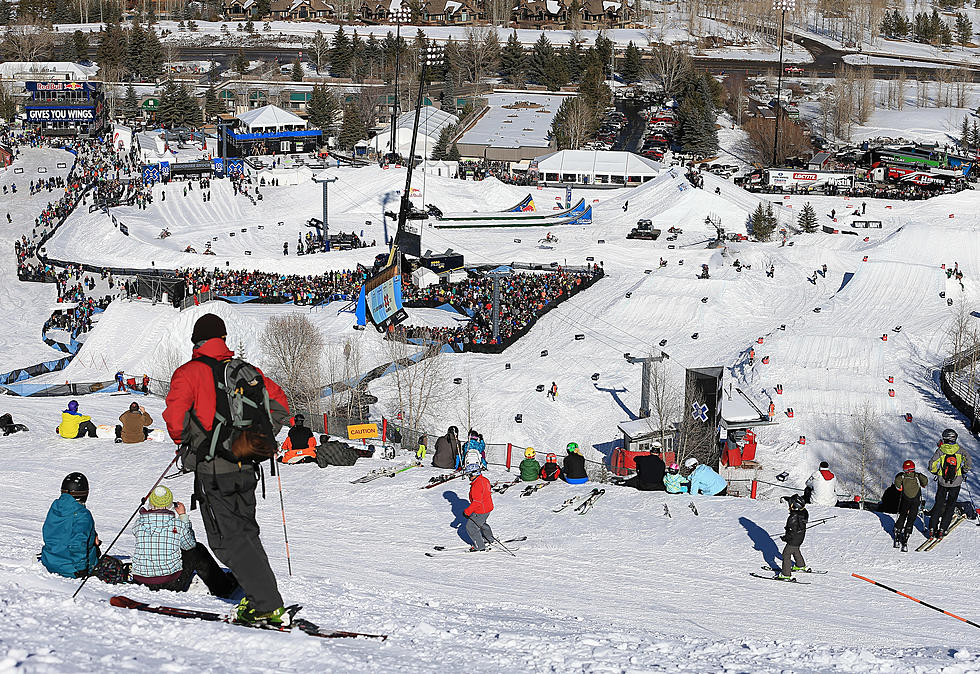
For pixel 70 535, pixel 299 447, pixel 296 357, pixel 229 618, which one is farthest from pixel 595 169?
pixel 229 618

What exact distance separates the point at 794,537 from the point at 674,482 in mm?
3170

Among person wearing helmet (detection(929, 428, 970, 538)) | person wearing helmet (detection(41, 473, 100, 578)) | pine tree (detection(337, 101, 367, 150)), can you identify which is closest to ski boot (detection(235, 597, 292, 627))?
person wearing helmet (detection(41, 473, 100, 578))

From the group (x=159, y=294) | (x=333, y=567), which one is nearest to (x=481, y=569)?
(x=333, y=567)

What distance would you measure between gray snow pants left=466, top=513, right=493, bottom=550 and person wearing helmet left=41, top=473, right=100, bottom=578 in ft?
12.8

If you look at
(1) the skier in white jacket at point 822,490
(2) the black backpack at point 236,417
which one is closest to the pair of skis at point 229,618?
(2) the black backpack at point 236,417

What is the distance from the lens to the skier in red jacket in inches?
415

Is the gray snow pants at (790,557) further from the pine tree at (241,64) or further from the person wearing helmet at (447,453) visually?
A: the pine tree at (241,64)

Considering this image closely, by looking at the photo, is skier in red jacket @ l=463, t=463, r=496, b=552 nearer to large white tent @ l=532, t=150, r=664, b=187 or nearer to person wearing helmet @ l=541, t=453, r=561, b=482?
person wearing helmet @ l=541, t=453, r=561, b=482

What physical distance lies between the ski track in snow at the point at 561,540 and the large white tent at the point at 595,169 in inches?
991

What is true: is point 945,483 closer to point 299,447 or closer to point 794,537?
point 794,537

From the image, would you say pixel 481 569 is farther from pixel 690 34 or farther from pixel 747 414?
pixel 690 34

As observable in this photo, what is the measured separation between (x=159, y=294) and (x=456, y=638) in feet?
94.7

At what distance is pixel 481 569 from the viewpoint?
10281 mm

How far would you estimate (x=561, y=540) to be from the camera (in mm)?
11609
